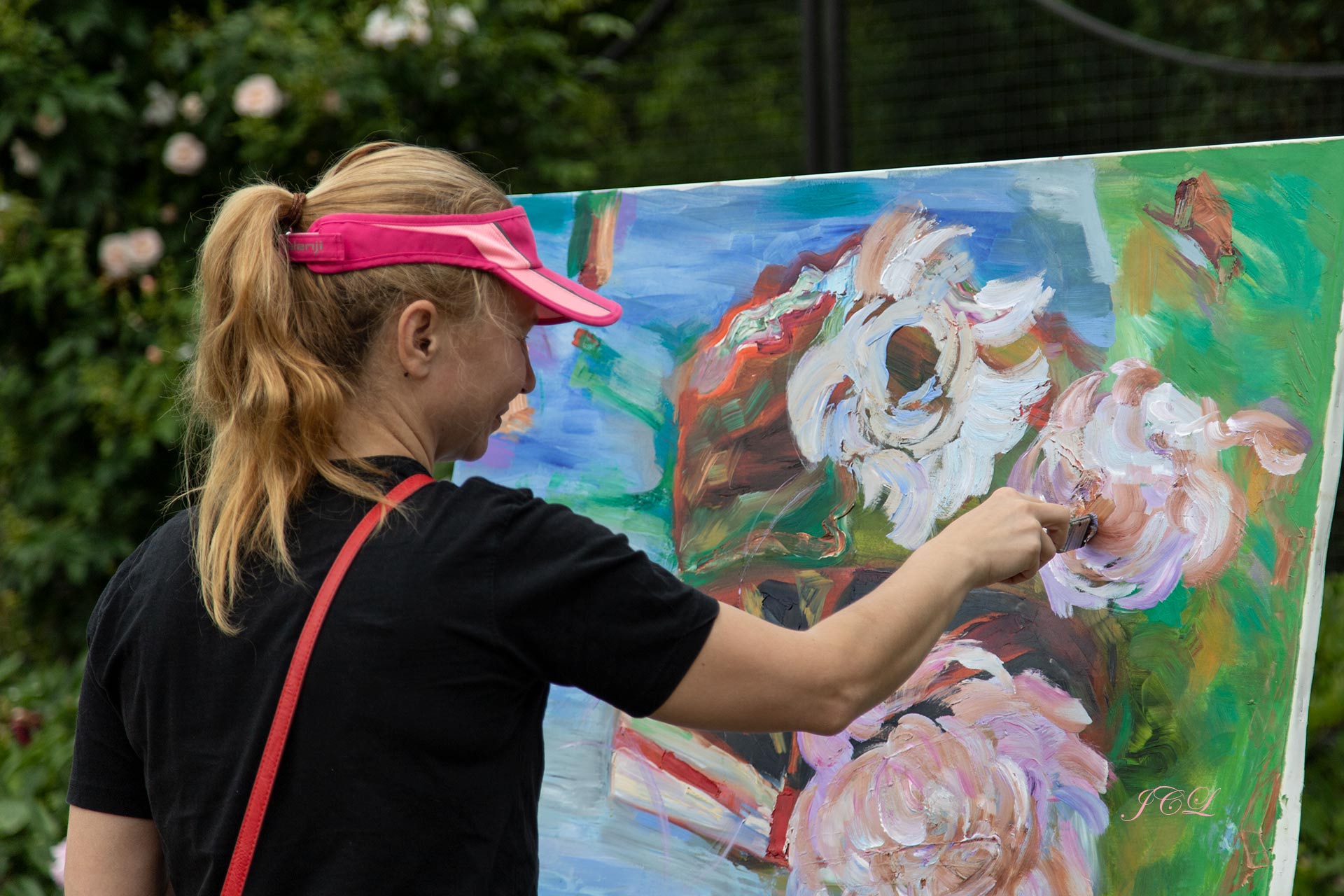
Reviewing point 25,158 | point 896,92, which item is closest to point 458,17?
point 25,158

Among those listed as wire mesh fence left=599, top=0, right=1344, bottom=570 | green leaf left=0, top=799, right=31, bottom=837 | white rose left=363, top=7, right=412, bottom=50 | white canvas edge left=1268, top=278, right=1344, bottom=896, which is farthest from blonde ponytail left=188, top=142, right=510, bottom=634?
wire mesh fence left=599, top=0, right=1344, bottom=570

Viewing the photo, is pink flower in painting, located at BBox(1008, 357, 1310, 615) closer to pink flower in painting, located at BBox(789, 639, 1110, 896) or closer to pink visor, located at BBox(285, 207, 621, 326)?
pink flower in painting, located at BBox(789, 639, 1110, 896)

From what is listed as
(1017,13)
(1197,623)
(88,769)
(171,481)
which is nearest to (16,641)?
(171,481)

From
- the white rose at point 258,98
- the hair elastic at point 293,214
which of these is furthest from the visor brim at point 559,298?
the white rose at point 258,98

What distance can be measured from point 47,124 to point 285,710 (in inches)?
100

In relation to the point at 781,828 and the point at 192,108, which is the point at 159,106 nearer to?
the point at 192,108

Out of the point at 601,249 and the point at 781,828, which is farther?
the point at 601,249

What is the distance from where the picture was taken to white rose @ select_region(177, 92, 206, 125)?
10.3ft

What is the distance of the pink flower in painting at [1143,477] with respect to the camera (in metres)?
1.42

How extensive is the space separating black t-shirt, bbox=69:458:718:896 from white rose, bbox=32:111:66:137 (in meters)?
2.40

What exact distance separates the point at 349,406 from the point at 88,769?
1.40ft

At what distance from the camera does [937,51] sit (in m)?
4.55

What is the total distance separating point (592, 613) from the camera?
982 mm

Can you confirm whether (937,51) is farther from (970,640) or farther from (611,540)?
(611,540)
